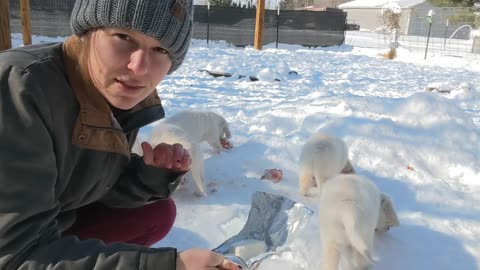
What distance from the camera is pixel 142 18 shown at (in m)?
1.21

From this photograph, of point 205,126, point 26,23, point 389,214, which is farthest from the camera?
point 26,23

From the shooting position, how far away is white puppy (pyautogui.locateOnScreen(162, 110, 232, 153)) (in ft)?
13.2

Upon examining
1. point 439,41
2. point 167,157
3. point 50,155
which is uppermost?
point 50,155

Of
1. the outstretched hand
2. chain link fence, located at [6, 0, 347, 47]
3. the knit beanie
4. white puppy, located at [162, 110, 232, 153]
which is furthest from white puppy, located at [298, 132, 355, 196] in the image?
chain link fence, located at [6, 0, 347, 47]

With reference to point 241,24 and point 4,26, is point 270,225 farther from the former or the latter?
point 241,24

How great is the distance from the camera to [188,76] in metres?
8.61

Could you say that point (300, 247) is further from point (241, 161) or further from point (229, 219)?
point (241, 161)

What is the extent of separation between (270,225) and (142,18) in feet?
3.52

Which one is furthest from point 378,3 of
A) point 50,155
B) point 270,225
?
point 50,155

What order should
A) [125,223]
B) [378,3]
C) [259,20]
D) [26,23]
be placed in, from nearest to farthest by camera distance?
[125,223] → [26,23] → [259,20] → [378,3]

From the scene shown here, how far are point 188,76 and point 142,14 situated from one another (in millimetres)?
7474

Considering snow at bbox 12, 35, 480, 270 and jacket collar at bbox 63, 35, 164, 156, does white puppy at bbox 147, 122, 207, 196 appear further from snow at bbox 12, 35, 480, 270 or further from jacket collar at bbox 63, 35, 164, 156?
jacket collar at bbox 63, 35, 164, 156

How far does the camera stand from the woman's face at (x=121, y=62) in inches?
47.7

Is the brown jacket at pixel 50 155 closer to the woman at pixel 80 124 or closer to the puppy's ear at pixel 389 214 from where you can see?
the woman at pixel 80 124
